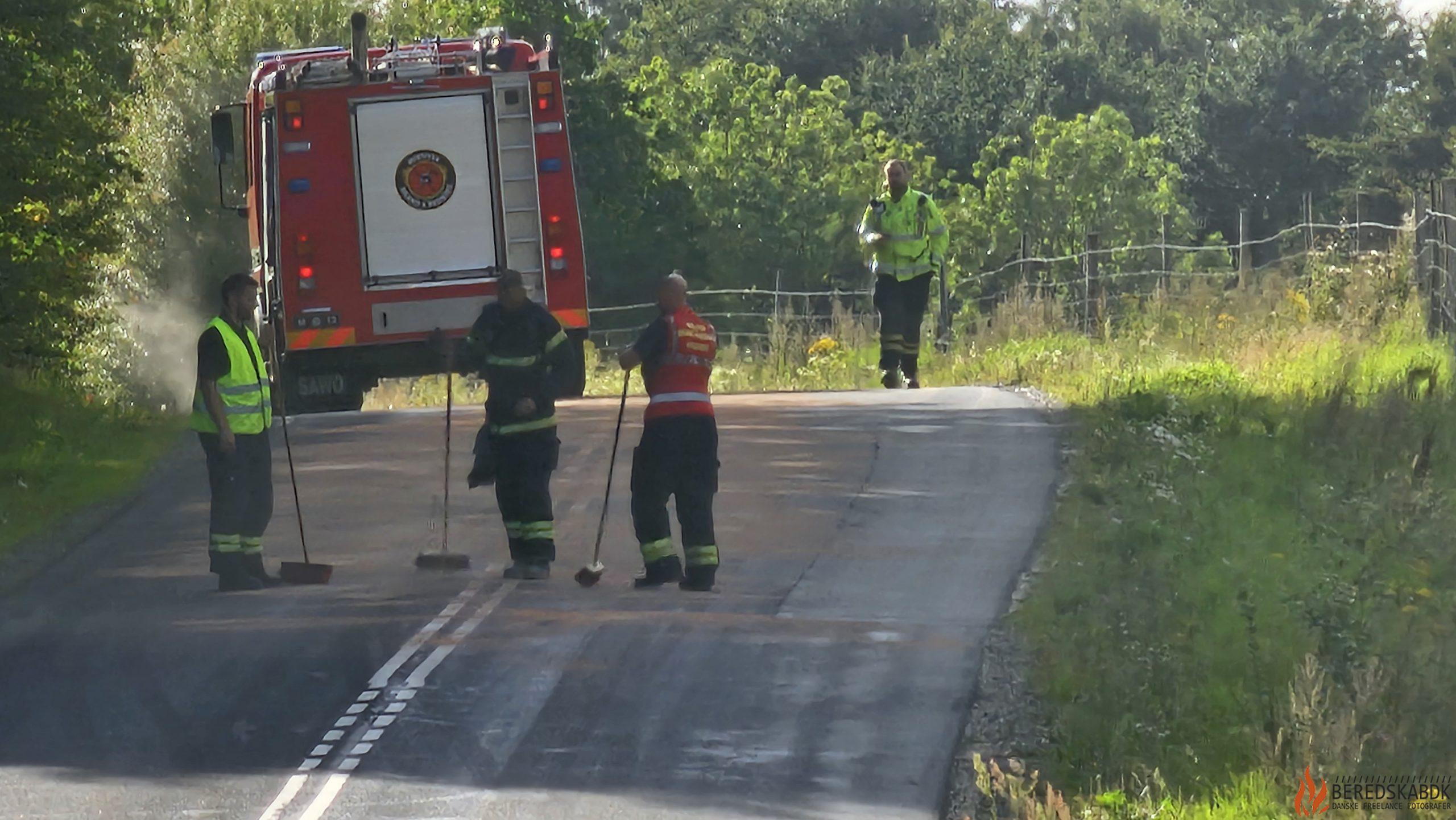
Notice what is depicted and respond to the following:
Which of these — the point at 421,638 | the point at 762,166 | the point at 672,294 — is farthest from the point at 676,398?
the point at 762,166

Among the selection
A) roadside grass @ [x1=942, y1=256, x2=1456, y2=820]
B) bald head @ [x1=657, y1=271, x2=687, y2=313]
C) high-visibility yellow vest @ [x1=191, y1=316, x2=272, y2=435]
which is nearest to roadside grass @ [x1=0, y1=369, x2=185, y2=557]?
high-visibility yellow vest @ [x1=191, y1=316, x2=272, y2=435]

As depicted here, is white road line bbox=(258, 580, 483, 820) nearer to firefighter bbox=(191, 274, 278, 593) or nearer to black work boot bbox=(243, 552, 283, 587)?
black work boot bbox=(243, 552, 283, 587)

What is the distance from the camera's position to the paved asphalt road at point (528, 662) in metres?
8.29

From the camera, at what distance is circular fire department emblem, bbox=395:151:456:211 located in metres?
17.1

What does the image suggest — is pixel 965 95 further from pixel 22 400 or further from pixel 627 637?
pixel 627 637

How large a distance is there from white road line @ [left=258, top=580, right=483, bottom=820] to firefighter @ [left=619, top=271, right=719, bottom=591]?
1.07 meters

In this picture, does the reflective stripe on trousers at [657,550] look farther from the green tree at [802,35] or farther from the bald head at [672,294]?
the green tree at [802,35]

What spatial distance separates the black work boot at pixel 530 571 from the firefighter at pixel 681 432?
672 mm

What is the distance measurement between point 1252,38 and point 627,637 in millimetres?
70271

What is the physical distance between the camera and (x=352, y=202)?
674 inches

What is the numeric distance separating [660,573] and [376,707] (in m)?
2.62

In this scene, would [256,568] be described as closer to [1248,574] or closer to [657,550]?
[657,550]

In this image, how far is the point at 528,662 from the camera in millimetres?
9984

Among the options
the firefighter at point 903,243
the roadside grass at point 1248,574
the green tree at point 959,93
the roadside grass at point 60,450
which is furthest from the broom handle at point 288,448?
the green tree at point 959,93
